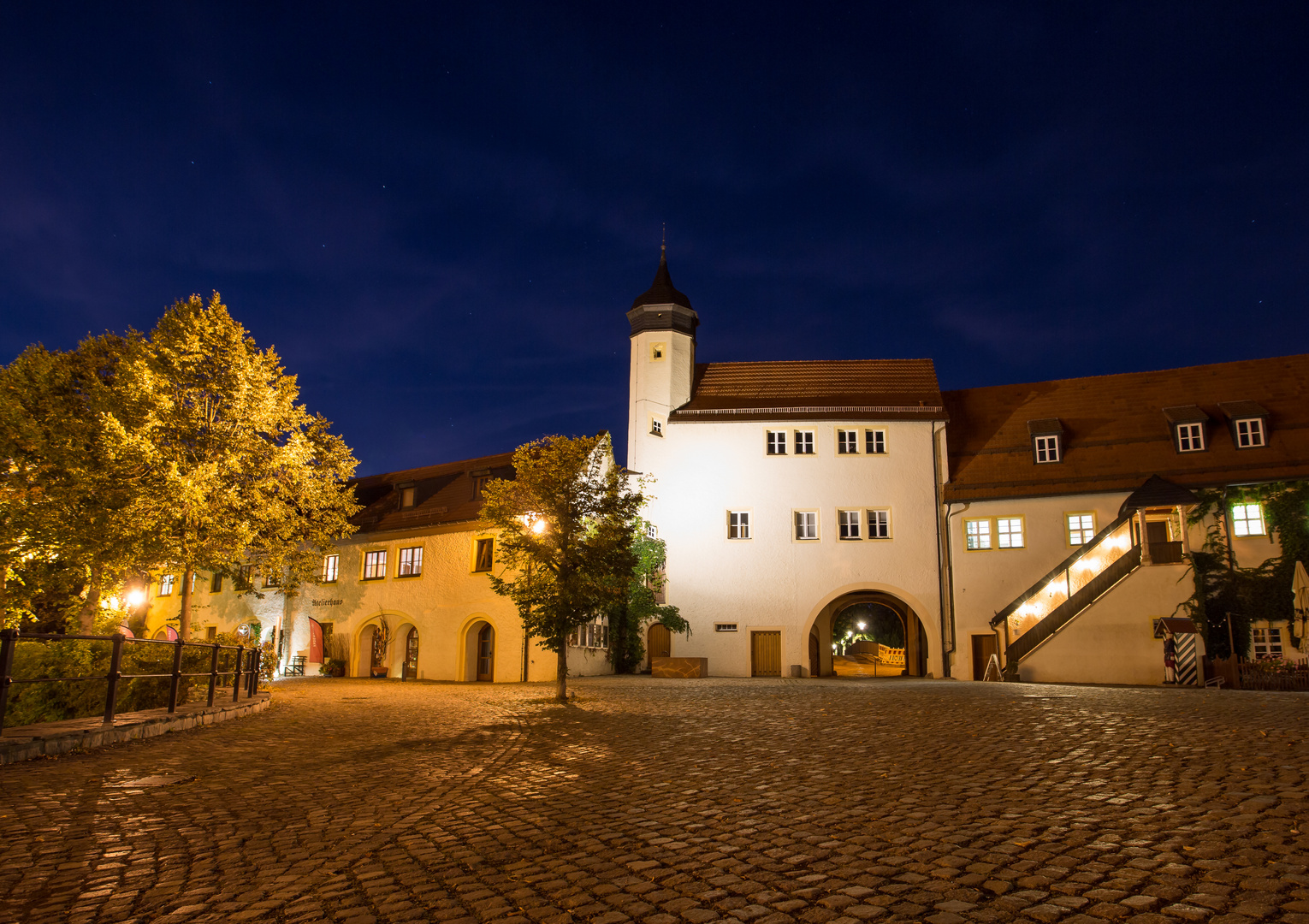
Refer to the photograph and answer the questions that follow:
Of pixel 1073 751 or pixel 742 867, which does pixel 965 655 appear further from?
pixel 742 867

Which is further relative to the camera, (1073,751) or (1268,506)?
(1268,506)

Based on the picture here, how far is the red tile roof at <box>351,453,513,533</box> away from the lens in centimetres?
3188

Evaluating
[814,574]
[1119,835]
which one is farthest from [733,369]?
[1119,835]

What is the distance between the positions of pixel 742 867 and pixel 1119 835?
2.49m

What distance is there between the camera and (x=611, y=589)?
19.3 metres

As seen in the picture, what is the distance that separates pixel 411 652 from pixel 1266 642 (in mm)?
27122

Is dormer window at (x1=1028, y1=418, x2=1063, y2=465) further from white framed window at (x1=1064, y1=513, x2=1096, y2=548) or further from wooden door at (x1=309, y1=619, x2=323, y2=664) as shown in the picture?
wooden door at (x1=309, y1=619, x2=323, y2=664)

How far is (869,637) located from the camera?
55656 mm

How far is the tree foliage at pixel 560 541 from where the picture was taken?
19016 millimetres

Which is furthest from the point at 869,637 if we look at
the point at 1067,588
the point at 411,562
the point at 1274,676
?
the point at 1274,676

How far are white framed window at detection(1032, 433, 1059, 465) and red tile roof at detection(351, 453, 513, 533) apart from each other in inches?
730

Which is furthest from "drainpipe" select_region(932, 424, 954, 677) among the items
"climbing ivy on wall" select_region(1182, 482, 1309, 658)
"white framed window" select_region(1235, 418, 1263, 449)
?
"white framed window" select_region(1235, 418, 1263, 449)

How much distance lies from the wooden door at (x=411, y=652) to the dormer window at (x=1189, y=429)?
26922mm

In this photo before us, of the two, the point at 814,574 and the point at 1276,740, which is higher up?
the point at 814,574
